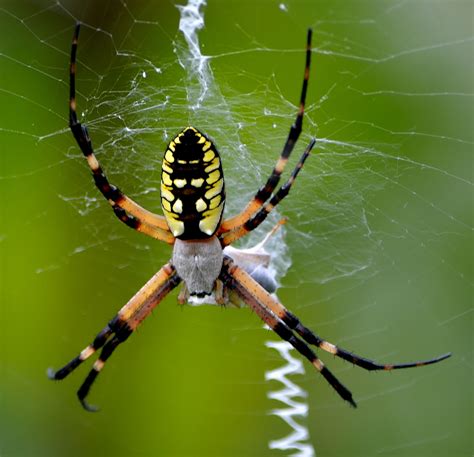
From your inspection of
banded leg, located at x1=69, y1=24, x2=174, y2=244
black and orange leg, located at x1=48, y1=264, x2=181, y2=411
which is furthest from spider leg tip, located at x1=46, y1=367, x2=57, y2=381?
banded leg, located at x1=69, y1=24, x2=174, y2=244

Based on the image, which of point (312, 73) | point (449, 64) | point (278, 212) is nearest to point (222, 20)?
point (312, 73)

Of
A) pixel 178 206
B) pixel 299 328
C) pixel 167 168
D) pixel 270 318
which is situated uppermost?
pixel 167 168

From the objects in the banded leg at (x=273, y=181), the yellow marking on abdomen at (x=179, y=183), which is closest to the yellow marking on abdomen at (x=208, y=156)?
the yellow marking on abdomen at (x=179, y=183)

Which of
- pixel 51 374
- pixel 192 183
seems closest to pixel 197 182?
pixel 192 183

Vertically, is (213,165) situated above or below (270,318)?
above

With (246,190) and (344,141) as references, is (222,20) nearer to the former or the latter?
(344,141)

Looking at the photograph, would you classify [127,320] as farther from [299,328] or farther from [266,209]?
[266,209]

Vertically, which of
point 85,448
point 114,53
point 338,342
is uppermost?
point 114,53
